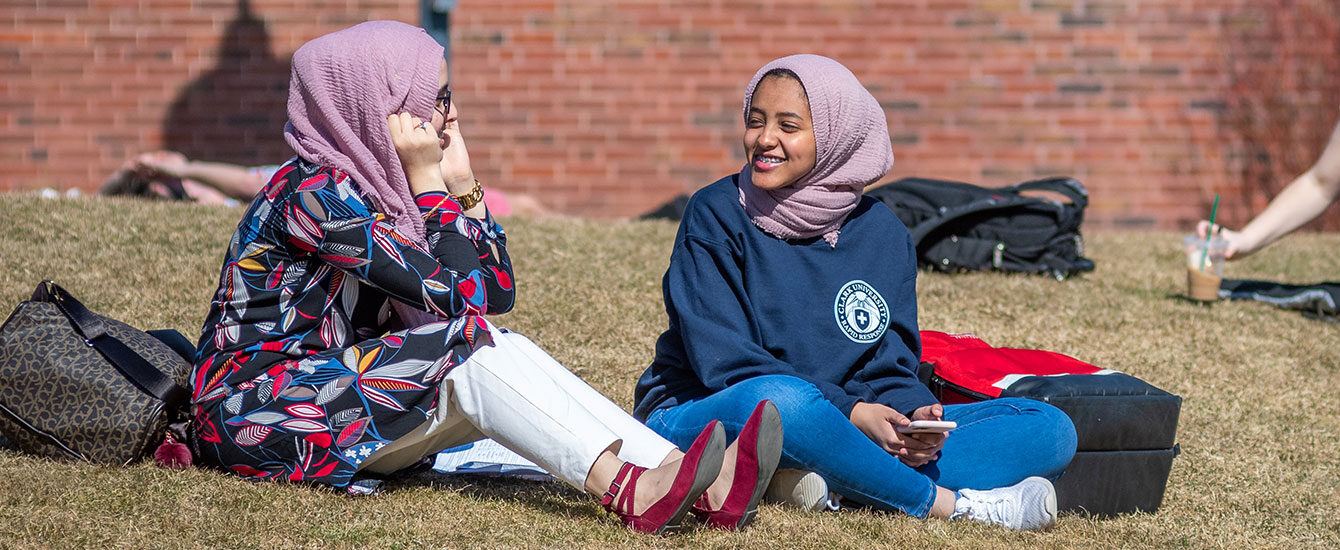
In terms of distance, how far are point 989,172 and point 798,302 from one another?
5.49 m

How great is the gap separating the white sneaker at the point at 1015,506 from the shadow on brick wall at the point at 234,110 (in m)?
6.34

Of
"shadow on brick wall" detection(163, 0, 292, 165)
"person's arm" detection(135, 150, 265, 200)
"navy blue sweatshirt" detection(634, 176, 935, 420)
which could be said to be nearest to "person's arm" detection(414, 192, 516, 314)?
"navy blue sweatshirt" detection(634, 176, 935, 420)

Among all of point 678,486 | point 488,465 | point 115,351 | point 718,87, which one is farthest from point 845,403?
point 718,87

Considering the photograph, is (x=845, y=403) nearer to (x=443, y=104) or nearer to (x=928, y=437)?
(x=928, y=437)

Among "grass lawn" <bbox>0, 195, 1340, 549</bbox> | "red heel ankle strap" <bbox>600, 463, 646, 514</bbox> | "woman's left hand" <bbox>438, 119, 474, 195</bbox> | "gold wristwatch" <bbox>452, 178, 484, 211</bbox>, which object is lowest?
"grass lawn" <bbox>0, 195, 1340, 549</bbox>

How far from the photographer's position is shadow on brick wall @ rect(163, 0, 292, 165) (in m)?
8.33

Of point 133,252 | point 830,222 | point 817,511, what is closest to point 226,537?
point 817,511

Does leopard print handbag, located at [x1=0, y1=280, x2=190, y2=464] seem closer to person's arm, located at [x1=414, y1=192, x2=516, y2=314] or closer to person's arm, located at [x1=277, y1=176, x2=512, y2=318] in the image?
person's arm, located at [x1=277, y1=176, x2=512, y2=318]

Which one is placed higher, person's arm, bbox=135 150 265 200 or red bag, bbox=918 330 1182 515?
red bag, bbox=918 330 1182 515

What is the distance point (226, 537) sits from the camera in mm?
2795

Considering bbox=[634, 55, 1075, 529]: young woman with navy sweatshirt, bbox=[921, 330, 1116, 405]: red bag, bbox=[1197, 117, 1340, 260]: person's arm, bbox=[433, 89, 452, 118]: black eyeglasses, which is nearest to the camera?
bbox=[634, 55, 1075, 529]: young woman with navy sweatshirt

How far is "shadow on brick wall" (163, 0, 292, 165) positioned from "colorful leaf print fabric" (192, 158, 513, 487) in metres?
5.61

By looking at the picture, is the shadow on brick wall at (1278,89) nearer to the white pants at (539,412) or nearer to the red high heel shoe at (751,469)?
the red high heel shoe at (751,469)

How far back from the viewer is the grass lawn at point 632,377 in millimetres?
2922
